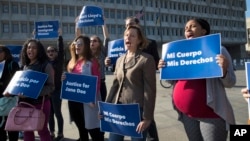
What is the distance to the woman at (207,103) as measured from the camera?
2918 millimetres

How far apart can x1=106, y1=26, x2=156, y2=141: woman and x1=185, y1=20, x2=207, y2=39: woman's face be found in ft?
1.43

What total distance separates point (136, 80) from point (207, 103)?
726 mm

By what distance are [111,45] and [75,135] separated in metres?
2.03

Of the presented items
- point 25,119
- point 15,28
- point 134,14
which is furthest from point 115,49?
point 134,14

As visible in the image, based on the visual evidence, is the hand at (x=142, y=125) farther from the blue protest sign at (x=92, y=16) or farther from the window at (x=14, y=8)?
the window at (x=14, y=8)

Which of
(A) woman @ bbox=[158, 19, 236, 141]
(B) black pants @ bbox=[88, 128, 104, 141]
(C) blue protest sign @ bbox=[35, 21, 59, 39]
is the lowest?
(B) black pants @ bbox=[88, 128, 104, 141]

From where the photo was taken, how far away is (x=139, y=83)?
3299 millimetres

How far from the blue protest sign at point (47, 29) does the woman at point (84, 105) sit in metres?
4.34

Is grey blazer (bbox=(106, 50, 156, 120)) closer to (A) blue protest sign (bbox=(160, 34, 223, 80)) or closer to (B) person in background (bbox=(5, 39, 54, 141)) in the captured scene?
(A) blue protest sign (bbox=(160, 34, 223, 80))

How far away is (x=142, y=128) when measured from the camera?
10.6 ft

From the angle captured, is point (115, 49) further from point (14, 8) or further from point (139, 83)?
point (14, 8)

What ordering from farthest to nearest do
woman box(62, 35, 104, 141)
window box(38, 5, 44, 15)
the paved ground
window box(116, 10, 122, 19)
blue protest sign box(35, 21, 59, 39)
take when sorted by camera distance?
window box(116, 10, 122, 19) < window box(38, 5, 44, 15) < blue protest sign box(35, 21, 59, 39) < the paved ground < woman box(62, 35, 104, 141)

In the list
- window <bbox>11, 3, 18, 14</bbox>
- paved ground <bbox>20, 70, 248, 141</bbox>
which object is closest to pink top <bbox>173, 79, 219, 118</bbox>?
paved ground <bbox>20, 70, 248, 141</bbox>

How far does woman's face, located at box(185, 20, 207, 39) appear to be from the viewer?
10.4 ft
